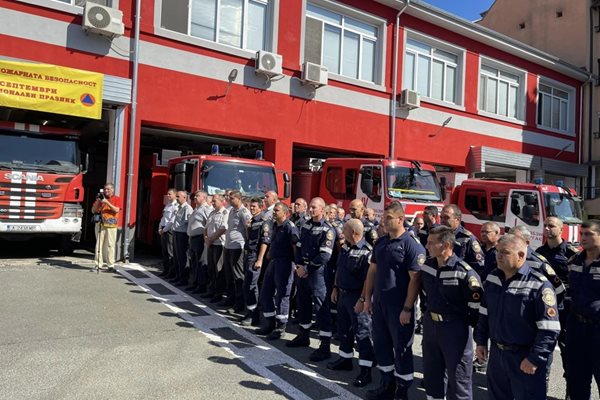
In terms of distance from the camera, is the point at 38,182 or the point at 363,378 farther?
the point at 38,182

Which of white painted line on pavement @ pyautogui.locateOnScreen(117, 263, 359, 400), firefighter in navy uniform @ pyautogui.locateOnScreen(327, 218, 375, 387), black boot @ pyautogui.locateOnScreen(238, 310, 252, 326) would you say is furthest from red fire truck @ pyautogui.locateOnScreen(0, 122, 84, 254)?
firefighter in navy uniform @ pyautogui.locateOnScreen(327, 218, 375, 387)

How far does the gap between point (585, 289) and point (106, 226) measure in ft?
26.7

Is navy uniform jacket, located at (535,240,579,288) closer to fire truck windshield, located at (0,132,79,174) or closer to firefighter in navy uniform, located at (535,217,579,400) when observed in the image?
firefighter in navy uniform, located at (535,217,579,400)

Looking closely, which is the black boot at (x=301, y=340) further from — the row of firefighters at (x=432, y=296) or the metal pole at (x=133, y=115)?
the metal pole at (x=133, y=115)

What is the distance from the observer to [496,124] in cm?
1788

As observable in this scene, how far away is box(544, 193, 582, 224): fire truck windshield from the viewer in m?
10.2

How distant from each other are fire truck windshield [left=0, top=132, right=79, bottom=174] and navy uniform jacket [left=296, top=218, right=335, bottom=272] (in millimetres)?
6495

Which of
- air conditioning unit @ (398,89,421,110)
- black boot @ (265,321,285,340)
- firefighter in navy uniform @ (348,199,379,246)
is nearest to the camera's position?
black boot @ (265,321,285,340)

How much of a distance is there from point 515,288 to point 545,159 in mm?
18603

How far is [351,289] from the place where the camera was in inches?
181

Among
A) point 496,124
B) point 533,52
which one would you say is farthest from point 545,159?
point 533,52

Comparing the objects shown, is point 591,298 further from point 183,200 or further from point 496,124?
point 496,124

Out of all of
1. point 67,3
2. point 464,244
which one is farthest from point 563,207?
point 67,3

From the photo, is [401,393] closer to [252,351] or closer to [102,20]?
[252,351]
